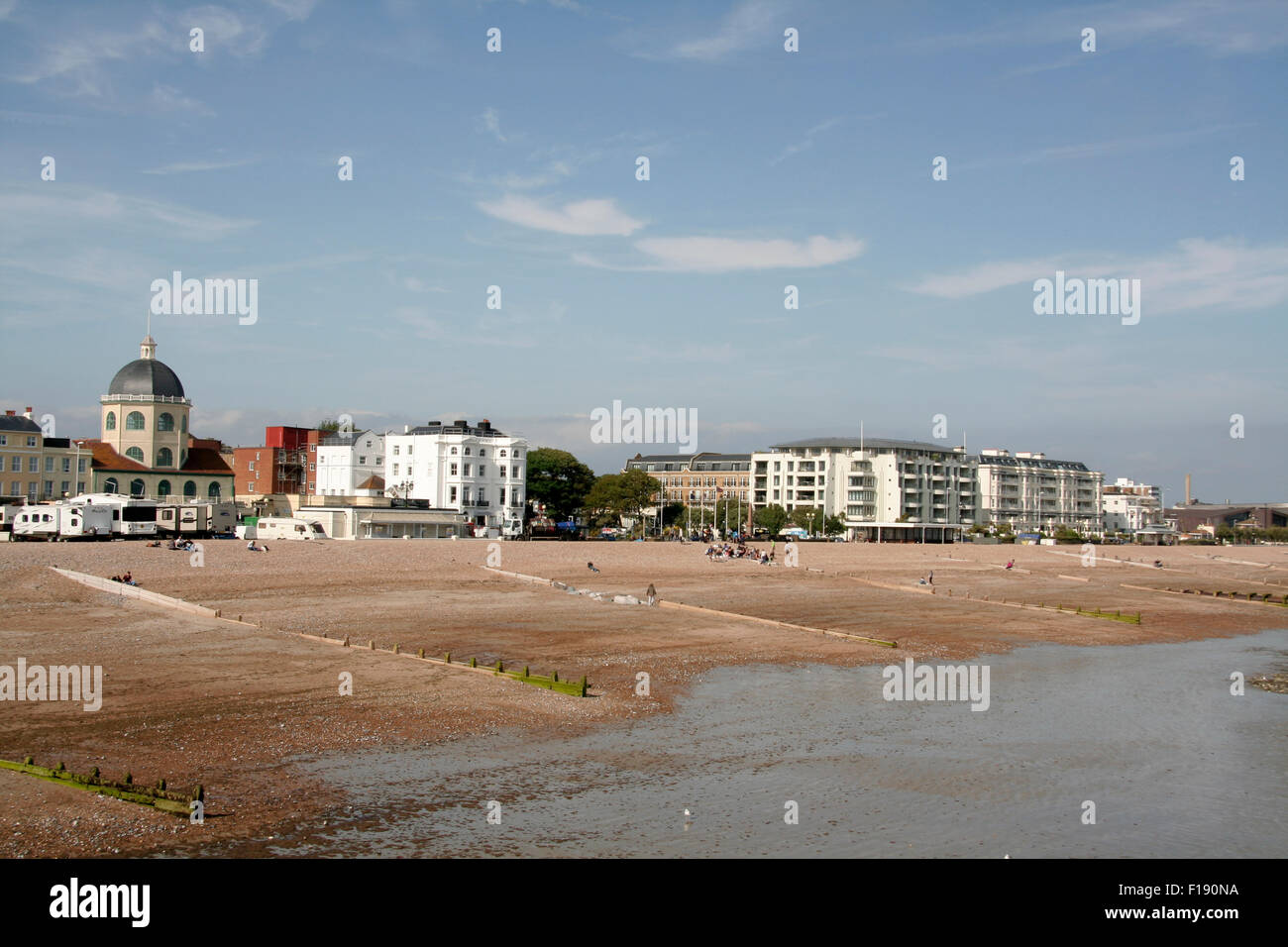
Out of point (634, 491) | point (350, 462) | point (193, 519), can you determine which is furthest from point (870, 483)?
point (193, 519)

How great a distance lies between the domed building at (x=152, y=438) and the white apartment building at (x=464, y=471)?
17733 millimetres

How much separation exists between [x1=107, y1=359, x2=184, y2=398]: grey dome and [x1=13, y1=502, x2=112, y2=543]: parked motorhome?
39.0 m

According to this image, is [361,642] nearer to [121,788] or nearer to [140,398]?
[121,788]

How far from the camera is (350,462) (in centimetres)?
11238

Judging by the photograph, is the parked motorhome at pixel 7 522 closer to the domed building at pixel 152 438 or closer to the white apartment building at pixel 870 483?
the domed building at pixel 152 438

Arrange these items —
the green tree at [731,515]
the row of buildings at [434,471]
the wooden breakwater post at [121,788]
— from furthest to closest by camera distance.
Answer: the green tree at [731,515] → the row of buildings at [434,471] → the wooden breakwater post at [121,788]

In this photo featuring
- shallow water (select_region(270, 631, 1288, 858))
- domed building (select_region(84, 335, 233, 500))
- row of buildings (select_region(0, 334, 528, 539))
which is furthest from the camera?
domed building (select_region(84, 335, 233, 500))

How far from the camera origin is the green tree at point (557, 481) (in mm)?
121875

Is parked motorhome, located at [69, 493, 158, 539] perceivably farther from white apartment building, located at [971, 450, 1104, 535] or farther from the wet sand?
white apartment building, located at [971, 450, 1104, 535]

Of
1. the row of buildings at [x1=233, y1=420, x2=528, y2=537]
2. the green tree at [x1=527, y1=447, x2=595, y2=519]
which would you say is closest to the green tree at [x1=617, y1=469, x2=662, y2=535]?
the green tree at [x1=527, y1=447, x2=595, y2=519]

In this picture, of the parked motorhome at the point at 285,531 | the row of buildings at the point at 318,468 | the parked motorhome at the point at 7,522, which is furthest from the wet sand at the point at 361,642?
the row of buildings at the point at 318,468

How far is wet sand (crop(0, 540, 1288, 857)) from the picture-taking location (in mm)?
16078
